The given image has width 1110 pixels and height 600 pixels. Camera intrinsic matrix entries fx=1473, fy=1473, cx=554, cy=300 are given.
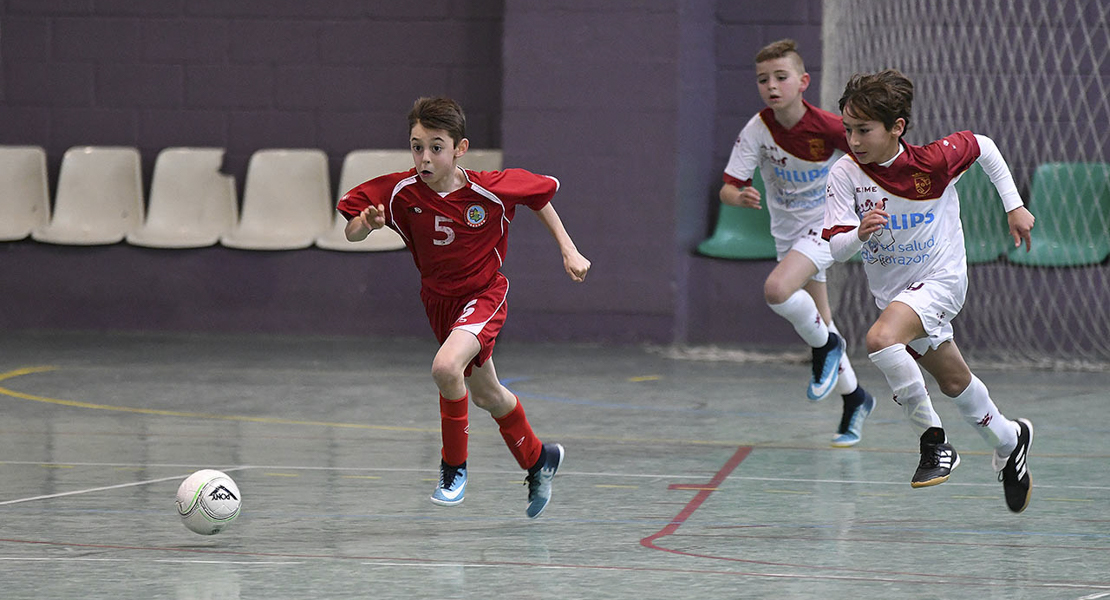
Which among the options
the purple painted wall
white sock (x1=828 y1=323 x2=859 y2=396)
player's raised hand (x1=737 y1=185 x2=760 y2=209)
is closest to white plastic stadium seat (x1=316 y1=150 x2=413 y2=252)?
the purple painted wall

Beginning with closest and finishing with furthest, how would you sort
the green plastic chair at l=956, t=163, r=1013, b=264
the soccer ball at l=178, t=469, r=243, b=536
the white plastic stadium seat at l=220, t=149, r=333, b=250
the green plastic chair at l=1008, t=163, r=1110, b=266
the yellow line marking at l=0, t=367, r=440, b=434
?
the soccer ball at l=178, t=469, r=243, b=536 < the yellow line marking at l=0, t=367, r=440, b=434 < the green plastic chair at l=1008, t=163, r=1110, b=266 < the green plastic chair at l=956, t=163, r=1013, b=264 < the white plastic stadium seat at l=220, t=149, r=333, b=250

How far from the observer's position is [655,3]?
934cm

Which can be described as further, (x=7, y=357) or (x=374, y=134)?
(x=374, y=134)

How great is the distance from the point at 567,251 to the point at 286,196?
597 centimetres

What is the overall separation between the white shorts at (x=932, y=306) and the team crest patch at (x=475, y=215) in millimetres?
1321

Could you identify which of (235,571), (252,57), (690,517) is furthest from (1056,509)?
(252,57)

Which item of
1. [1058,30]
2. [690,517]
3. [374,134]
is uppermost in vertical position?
[1058,30]

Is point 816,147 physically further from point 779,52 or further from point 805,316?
point 805,316

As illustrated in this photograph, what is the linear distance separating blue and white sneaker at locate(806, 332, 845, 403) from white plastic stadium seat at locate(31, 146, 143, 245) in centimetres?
563

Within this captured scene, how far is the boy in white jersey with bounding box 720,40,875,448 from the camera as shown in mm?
6125

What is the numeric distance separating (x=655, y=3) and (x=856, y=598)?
6.41 metres

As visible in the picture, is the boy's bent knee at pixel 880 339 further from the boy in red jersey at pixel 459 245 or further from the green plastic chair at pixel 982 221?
the green plastic chair at pixel 982 221

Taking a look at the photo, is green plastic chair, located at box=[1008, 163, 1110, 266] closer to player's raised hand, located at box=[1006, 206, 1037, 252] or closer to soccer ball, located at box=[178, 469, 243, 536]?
player's raised hand, located at box=[1006, 206, 1037, 252]

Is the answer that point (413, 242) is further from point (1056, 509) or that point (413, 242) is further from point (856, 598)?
point (1056, 509)
